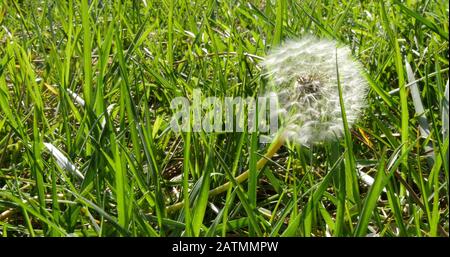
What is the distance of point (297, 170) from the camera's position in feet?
3.65

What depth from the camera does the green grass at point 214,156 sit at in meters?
0.84

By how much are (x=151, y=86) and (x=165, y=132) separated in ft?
0.92

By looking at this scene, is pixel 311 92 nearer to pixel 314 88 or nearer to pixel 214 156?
pixel 314 88

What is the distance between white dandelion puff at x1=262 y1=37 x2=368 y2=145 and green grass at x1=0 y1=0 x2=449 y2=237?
A: 0.05 m

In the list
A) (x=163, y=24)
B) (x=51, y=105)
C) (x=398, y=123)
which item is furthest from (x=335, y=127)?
(x=163, y=24)

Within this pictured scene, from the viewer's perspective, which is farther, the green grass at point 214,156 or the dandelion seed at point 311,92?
the dandelion seed at point 311,92
